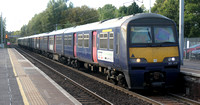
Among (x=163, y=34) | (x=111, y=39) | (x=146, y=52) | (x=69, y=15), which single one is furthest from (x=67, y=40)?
(x=69, y=15)

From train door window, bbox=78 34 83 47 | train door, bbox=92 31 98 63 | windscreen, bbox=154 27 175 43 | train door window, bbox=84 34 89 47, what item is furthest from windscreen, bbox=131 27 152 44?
train door window, bbox=78 34 83 47

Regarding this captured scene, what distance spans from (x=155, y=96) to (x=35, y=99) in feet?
14.3

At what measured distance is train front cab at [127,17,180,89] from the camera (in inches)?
392

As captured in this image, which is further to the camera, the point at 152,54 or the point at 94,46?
the point at 94,46

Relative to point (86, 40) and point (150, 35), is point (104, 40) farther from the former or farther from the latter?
point (86, 40)

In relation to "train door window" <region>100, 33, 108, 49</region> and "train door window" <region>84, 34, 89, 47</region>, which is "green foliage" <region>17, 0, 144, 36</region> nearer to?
"train door window" <region>84, 34, 89, 47</region>

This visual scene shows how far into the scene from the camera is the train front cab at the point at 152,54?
392 inches

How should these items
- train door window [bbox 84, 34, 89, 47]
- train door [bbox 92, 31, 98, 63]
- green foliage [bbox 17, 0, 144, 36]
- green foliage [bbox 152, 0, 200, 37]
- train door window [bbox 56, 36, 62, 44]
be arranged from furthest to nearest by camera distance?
1. green foliage [bbox 17, 0, 144, 36]
2. green foliage [bbox 152, 0, 200, 37]
3. train door window [bbox 56, 36, 62, 44]
4. train door window [bbox 84, 34, 89, 47]
5. train door [bbox 92, 31, 98, 63]

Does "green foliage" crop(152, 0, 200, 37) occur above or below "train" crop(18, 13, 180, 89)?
above

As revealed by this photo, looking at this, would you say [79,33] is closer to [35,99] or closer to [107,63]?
[107,63]

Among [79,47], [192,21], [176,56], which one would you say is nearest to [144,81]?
[176,56]

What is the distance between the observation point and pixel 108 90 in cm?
1151

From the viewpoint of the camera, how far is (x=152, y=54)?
396 inches

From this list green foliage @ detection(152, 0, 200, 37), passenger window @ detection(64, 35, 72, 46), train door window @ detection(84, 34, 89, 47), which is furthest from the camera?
green foliage @ detection(152, 0, 200, 37)
